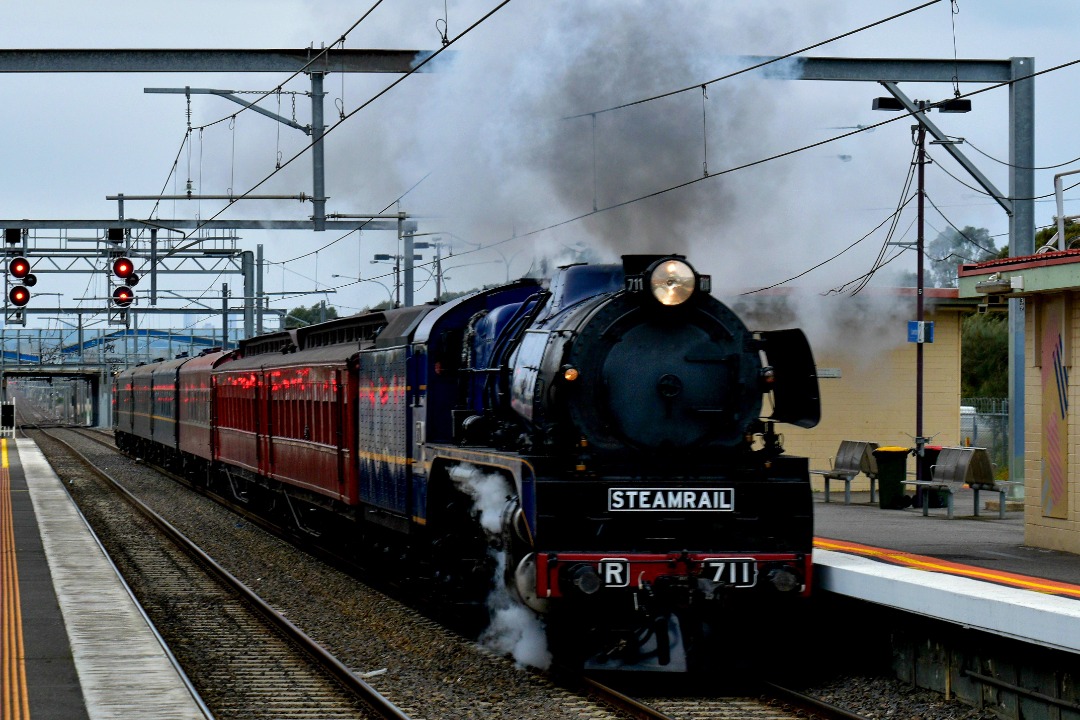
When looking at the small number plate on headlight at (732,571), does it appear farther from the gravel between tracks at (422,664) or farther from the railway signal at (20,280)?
the railway signal at (20,280)

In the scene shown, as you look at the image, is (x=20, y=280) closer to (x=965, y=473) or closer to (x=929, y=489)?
(x=929, y=489)

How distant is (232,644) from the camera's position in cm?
1112

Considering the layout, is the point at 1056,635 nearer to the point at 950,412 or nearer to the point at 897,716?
the point at 897,716

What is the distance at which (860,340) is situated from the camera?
2469cm

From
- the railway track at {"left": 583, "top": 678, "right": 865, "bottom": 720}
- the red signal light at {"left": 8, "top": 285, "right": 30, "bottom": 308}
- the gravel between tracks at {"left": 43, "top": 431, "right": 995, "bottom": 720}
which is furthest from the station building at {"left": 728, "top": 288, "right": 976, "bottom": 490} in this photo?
the railway track at {"left": 583, "top": 678, "right": 865, "bottom": 720}

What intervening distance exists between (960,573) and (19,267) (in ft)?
56.1

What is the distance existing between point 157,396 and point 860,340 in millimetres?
19432

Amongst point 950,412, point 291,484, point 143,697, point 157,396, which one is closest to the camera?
point 143,697

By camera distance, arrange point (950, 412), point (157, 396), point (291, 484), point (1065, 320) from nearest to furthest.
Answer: point (1065, 320) < point (291, 484) < point (950, 412) < point (157, 396)

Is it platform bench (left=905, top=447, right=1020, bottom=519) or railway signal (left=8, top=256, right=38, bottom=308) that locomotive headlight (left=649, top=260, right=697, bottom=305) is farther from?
railway signal (left=8, top=256, right=38, bottom=308)

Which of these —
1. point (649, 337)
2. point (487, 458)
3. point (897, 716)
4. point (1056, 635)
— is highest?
point (649, 337)

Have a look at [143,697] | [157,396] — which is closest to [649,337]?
[143,697]

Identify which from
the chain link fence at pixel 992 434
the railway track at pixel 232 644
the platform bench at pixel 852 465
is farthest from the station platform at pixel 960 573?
the chain link fence at pixel 992 434

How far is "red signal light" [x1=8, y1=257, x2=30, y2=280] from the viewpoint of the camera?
870 inches
